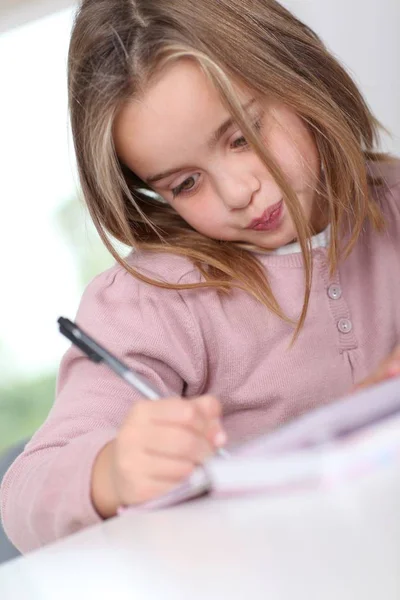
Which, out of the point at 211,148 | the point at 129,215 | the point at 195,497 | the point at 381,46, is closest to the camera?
the point at 195,497

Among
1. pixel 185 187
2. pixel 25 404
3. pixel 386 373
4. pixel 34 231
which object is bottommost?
pixel 25 404

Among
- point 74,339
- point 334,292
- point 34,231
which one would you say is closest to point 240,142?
point 334,292

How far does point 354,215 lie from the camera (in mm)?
986

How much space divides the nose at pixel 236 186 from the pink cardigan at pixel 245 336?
109 millimetres

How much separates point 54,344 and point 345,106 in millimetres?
1715

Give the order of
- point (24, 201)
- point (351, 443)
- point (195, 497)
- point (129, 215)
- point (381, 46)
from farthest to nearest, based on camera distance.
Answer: point (24, 201) < point (381, 46) < point (129, 215) < point (195, 497) < point (351, 443)

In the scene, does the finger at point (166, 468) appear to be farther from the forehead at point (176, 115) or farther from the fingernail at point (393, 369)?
the forehead at point (176, 115)

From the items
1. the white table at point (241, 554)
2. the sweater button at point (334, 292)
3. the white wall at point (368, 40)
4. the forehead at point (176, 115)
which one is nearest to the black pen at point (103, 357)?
the white table at point (241, 554)

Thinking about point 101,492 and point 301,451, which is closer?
point 301,451

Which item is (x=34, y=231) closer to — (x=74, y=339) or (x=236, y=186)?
(x=236, y=186)

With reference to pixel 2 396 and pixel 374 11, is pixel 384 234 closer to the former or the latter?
pixel 374 11

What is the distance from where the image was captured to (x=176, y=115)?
0.81 meters

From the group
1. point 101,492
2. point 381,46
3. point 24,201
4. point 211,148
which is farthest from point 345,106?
point 24,201

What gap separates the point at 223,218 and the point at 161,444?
0.37 metres
